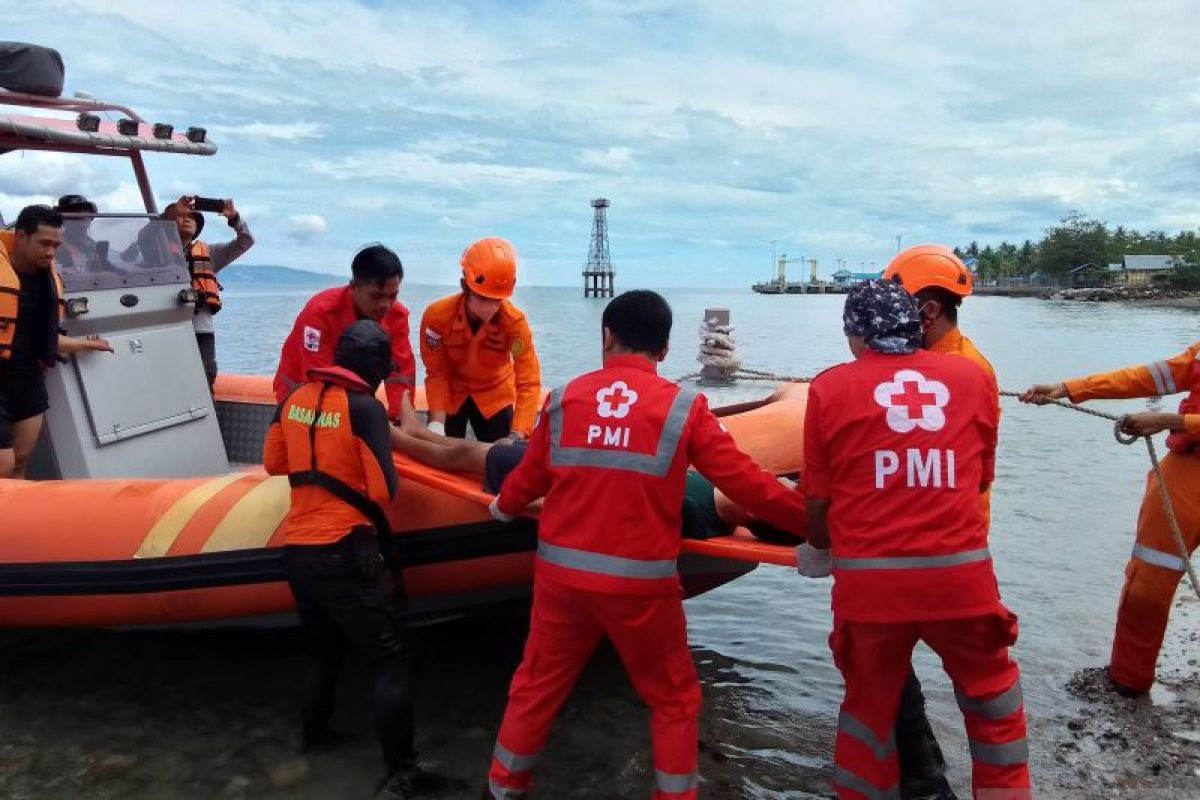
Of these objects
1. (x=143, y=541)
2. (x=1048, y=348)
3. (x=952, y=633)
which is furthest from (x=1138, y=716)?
(x=1048, y=348)

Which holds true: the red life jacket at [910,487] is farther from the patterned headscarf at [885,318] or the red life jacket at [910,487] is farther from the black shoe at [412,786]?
the black shoe at [412,786]

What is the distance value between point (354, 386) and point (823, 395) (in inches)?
54.3

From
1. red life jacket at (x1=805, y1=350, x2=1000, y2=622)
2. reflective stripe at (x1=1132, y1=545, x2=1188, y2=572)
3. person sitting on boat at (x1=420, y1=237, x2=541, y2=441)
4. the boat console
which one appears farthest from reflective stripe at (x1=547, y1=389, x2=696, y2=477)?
the boat console

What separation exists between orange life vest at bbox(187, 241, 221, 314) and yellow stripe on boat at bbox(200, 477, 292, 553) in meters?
2.54

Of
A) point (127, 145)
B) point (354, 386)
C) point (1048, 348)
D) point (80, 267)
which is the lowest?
point (1048, 348)

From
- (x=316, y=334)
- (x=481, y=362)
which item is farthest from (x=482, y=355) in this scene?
(x=316, y=334)

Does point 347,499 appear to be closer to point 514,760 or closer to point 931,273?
point 514,760

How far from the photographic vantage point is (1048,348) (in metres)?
25.5

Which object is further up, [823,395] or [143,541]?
[823,395]

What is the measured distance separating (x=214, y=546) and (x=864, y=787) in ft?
7.35

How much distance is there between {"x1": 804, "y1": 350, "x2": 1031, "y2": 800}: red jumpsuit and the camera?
2.21 metres

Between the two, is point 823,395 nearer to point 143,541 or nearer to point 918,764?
point 918,764

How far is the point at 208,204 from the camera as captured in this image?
214 inches

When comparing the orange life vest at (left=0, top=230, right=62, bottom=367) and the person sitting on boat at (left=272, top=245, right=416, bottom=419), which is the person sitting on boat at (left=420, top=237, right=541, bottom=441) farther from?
the orange life vest at (left=0, top=230, right=62, bottom=367)
